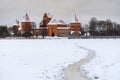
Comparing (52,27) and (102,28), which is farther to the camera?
(102,28)

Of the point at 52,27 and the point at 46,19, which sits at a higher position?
the point at 46,19

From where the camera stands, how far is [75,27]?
6176 inches

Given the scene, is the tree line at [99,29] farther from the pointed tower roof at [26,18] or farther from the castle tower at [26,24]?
the pointed tower roof at [26,18]

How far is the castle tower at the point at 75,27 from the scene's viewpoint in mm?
154625

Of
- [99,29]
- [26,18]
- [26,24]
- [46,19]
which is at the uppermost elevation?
[26,18]

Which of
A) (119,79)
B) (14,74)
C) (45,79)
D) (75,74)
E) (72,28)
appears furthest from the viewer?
(72,28)

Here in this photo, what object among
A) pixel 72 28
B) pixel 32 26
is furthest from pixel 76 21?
pixel 32 26

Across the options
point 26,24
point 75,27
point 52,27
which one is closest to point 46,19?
point 52,27

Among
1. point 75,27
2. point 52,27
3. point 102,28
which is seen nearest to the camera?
point 75,27

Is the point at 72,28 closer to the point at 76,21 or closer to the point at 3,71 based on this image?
the point at 76,21

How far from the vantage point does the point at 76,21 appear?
529 ft

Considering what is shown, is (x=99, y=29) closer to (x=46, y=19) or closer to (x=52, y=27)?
(x=52, y=27)

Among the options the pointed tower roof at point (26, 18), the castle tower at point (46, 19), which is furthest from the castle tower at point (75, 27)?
the pointed tower roof at point (26, 18)

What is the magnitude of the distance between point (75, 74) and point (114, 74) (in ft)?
10.7
